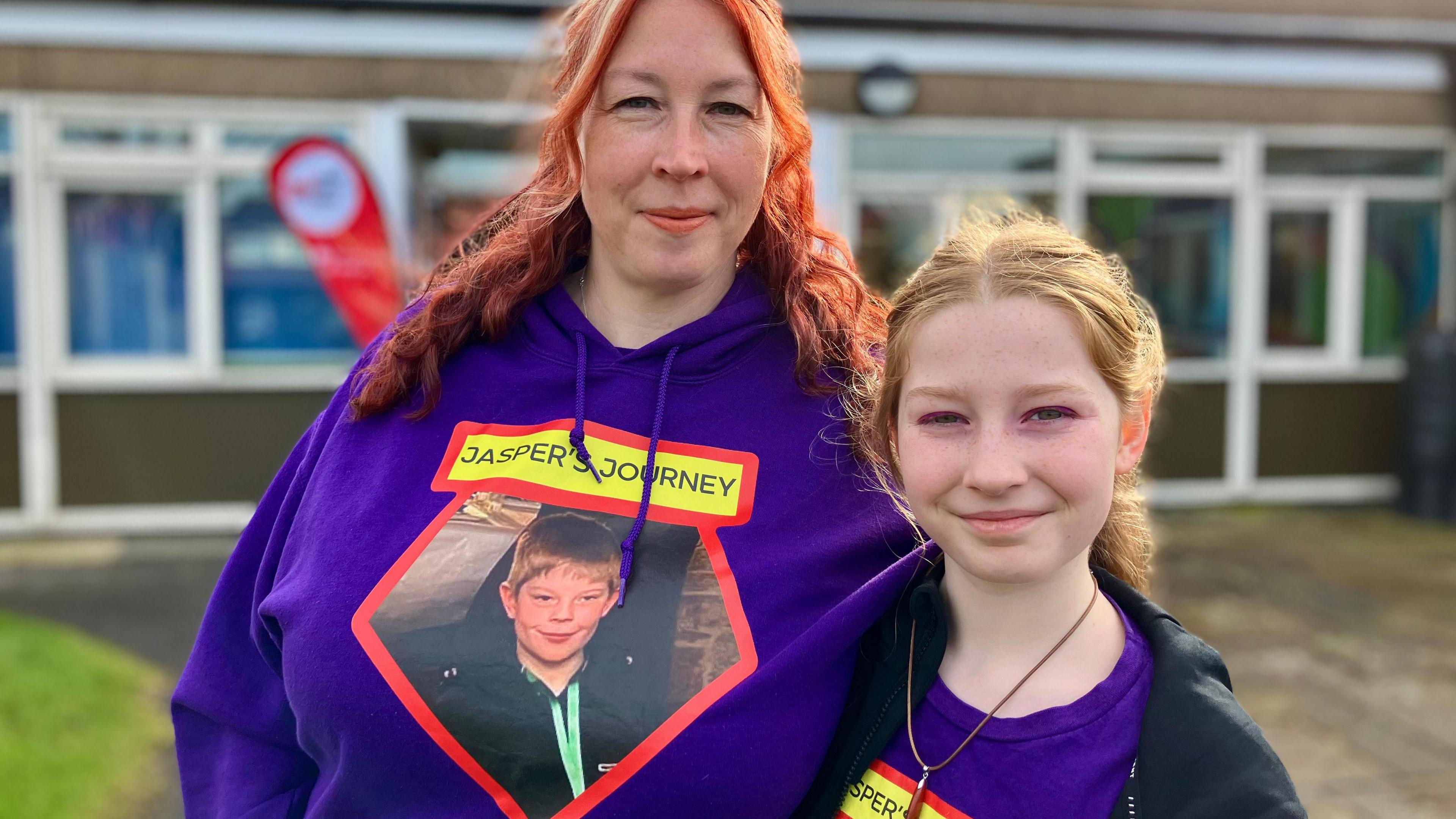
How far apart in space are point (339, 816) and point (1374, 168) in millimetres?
8462

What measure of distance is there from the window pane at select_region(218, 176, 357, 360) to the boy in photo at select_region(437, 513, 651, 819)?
6.02 metres

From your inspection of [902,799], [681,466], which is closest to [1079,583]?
[902,799]

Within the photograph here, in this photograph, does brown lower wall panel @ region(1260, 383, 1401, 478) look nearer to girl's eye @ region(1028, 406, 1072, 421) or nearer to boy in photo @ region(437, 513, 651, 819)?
girl's eye @ region(1028, 406, 1072, 421)

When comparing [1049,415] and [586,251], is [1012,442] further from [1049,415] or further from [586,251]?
[586,251]

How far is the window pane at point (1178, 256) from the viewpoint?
25.0ft

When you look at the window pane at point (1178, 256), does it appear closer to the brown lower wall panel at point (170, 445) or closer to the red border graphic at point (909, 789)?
the brown lower wall panel at point (170, 445)

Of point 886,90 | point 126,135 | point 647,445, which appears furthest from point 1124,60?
point 647,445

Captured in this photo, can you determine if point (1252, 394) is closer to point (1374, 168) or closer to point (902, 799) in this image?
point (1374, 168)

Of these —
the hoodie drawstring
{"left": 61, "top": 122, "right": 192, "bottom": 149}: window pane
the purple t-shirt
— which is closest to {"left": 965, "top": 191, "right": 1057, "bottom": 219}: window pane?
{"left": 61, "top": 122, "right": 192, "bottom": 149}: window pane

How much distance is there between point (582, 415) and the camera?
1.46 metres

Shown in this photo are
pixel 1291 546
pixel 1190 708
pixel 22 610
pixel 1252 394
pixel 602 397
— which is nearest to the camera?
pixel 1190 708

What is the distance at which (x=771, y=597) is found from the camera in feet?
4.42

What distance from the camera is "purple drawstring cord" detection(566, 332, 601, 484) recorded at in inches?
56.3

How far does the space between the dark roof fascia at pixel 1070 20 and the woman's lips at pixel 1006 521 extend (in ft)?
19.5
